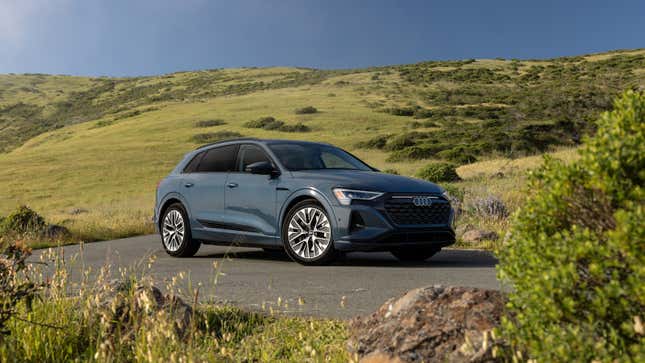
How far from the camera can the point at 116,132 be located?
70312 mm

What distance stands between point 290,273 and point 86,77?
17192 centimetres

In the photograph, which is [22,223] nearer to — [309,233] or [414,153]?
[309,233]

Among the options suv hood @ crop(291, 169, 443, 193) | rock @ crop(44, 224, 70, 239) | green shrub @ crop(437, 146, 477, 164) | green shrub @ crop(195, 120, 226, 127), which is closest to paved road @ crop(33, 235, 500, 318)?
suv hood @ crop(291, 169, 443, 193)

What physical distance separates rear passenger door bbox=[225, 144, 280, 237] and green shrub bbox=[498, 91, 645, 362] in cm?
666

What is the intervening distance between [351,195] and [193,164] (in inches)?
138

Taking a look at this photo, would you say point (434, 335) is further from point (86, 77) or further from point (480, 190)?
point (86, 77)

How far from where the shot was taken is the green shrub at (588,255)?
114 inches

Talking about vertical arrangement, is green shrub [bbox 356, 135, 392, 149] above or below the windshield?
above

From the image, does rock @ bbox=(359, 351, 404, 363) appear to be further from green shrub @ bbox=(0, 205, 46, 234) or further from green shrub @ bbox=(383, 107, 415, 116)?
green shrub @ bbox=(383, 107, 415, 116)

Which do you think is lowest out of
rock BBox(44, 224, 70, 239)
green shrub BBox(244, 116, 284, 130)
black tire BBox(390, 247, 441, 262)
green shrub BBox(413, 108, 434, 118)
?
black tire BBox(390, 247, 441, 262)

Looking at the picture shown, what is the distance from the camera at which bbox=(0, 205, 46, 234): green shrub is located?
1627 centimetres

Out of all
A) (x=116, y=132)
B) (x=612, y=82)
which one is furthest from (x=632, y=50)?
(x=116, y=132)

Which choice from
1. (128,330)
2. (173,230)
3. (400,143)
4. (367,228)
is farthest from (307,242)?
(400,143)

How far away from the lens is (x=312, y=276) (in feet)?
28.5
